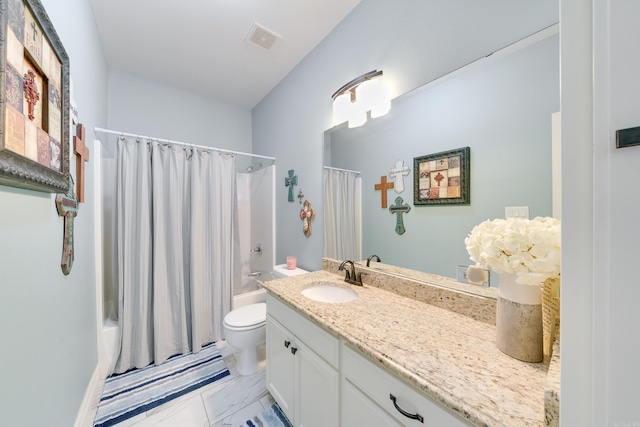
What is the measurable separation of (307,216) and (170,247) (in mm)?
1225

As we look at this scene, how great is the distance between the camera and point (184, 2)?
152 cm

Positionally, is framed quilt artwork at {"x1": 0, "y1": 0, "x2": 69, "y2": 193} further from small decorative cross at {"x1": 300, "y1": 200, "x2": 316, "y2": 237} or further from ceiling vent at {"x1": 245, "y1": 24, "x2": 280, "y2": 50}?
small decorative cross at {"x1": 300, "y1": 200, "x2": 316, "y2": 237}

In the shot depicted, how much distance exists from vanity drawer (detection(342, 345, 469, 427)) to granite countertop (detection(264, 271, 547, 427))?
0.04 meters

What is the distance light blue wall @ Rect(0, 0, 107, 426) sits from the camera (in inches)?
26.9

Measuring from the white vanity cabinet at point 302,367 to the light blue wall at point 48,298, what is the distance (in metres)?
0.93

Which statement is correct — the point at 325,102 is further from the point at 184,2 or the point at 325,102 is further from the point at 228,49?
the point at 184,2

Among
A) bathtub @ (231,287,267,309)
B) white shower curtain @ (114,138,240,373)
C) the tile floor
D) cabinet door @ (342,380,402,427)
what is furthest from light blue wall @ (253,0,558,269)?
cabinet door @ (342,380,402,427)

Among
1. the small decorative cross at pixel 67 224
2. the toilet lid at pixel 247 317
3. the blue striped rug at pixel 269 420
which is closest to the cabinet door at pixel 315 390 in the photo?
the blue striped rug at pixel 269 420

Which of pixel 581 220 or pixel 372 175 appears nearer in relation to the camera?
pixel 581 220

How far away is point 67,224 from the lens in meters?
1.08

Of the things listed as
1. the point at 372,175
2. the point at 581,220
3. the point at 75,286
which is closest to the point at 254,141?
the point at 372,175

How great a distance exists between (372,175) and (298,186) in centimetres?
89

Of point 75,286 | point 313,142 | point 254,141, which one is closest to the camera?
point 75,286

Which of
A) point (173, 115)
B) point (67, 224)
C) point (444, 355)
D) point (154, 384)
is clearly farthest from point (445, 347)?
point (173, 115)
